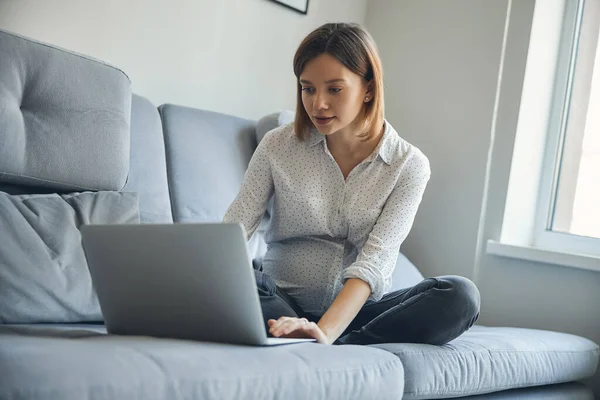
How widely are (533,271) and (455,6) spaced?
95 centimetres

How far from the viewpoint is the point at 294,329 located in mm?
1302

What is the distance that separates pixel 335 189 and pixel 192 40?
867 mm

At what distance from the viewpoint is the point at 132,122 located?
193 cm

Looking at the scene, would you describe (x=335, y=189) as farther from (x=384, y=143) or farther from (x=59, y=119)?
(x=59, y=119)

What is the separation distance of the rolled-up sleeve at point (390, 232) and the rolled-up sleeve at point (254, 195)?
230 mm

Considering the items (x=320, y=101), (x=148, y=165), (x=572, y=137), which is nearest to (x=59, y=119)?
(x=148, y=165)

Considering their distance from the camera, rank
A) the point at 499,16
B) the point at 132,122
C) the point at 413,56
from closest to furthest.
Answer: the point at 132,122 < the point at 499,16 < the point at 413,56

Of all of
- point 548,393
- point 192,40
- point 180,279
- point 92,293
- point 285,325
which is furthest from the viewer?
point 192,40

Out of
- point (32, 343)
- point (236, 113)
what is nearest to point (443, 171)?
point (236, 113)

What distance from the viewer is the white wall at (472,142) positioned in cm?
242

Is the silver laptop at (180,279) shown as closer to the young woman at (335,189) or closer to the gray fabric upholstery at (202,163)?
the young woman at (335,189)

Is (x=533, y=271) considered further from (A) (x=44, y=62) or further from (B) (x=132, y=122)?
(A) (x=44, y=62)

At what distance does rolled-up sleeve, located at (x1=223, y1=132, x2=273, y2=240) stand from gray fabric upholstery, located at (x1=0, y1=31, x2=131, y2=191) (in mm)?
285

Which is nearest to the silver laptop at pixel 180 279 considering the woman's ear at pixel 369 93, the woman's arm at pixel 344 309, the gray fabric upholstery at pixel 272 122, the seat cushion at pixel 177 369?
the seat cushion at pixel 177 369
